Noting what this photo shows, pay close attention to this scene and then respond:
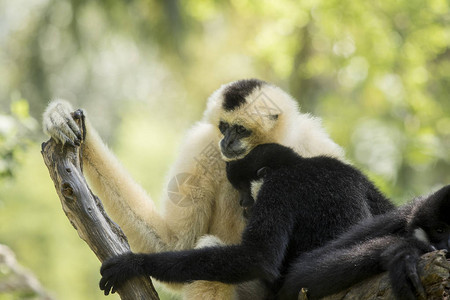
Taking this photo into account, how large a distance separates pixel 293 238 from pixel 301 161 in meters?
0.82

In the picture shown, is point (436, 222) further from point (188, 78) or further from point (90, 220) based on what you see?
point (188, 78)

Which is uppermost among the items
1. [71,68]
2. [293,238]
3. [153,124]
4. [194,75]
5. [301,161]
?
[153,124]

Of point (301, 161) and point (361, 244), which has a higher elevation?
point (301, 161)

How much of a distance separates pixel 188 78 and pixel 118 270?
Answer: 1373cm

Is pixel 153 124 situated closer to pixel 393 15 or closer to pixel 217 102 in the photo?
pixel 393 15

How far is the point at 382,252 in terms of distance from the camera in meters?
4.55

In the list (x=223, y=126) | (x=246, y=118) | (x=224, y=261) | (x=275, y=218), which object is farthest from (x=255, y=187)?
(x=223, y=126)

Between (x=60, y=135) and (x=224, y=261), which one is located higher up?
(x=60, y=135)

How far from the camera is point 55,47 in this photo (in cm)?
1839

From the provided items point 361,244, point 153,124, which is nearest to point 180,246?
point 361,244

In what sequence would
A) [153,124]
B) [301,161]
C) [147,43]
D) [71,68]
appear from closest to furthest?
1. [301,161]
2. [147,43]
3. [71,68]
4. [153,124]

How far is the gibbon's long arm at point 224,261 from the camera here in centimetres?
509

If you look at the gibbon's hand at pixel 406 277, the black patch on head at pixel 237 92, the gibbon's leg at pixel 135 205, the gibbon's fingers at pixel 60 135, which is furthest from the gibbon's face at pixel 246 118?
the gibbon's hand at pixel 406 277

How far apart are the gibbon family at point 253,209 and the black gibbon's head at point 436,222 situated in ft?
0.04
